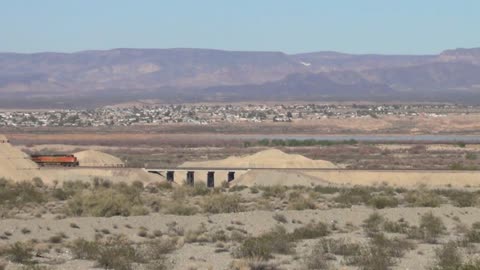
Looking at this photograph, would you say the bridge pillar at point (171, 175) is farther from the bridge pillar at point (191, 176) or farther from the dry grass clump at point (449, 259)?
the dry grass clump at point (449, 259)

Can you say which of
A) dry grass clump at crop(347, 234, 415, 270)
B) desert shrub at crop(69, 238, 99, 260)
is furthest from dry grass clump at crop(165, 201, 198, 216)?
desert shrub at crop(69, 238, 99, 260)

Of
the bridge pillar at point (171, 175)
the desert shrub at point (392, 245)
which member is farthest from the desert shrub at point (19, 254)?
the bridge pillar at point (171, 175)

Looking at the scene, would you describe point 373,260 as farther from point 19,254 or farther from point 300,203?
point 300,203

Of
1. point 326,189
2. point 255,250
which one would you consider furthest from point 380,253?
point 326,189

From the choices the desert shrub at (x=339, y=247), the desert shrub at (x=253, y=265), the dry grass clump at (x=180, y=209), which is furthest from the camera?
the dry grass clump at (x=180, y=209)

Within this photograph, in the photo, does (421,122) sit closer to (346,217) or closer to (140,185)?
(140,185)

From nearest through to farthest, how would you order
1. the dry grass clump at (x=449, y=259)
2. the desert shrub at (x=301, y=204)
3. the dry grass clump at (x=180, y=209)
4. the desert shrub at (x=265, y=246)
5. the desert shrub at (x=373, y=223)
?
the dry grass clump at (x=449, y=259), the desert shrub at (x=265, y=246), the desert shrub at (x=373, y=223), the dry grass clump at (x=180, y=209), the desert shrub at (x=301, y=204)

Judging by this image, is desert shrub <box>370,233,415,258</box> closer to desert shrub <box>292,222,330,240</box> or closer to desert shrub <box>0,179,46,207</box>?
desert shrub <box>292,222,330,240</box>

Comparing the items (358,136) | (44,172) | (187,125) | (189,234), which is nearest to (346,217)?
(189,234)
